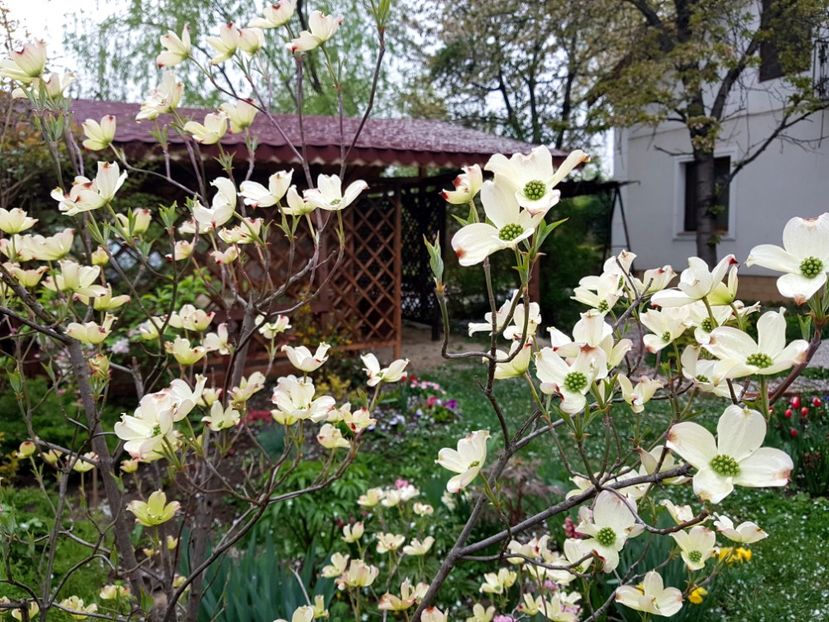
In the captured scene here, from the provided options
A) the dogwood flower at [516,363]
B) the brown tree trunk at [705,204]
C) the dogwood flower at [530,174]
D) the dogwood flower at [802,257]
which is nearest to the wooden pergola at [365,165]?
the brown tree trunk at [705,204]

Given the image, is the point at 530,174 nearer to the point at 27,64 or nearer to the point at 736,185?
the point at 27,64

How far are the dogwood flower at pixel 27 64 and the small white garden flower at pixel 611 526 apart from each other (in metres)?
1.11

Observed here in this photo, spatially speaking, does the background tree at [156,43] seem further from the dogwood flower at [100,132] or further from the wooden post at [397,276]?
the dogwood flower at [100,132]

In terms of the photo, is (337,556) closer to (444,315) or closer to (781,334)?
(444,315)

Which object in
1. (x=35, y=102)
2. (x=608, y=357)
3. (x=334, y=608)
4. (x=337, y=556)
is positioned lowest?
(x=334, y=608)

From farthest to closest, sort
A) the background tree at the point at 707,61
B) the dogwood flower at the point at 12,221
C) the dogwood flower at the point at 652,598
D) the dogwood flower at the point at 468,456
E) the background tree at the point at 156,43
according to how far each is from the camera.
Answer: the background tree at the point at 156,43, the background tree at the point at 707,61, the dogwood flower at the point at 12,221, the dogwood flower at the point at 652,598, the dogwood flower at the point at 468,456

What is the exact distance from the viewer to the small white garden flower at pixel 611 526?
81 cm

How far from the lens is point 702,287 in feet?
2.39

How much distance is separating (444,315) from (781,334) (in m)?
0.34

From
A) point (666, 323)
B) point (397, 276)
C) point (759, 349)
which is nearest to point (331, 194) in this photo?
point (666, 323)

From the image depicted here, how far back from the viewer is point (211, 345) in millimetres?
1410

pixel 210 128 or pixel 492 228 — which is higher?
pixel 210 128

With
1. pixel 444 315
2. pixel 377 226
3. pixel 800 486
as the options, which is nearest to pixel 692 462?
pixel 444 315

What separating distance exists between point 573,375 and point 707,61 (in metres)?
9.09
